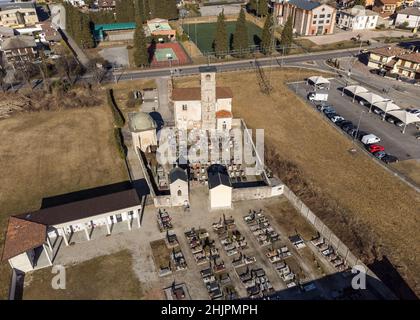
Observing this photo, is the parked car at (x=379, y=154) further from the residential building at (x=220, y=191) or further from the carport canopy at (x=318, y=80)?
the carport canopy at (x=318, y=80)

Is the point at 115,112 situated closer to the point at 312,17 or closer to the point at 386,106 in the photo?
the point at 386,106

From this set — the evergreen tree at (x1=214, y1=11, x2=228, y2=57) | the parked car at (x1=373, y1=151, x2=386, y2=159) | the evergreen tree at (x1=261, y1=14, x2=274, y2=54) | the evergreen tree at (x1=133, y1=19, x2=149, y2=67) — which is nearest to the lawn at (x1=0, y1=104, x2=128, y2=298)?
the evergreen tree at (x1=133, y1=19, x2=149, y2=67)

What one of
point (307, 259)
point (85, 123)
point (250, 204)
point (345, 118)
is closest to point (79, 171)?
point (85, 123)

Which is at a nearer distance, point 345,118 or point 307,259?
point 307,259

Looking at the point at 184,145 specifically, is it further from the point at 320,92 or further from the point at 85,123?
the point at 320,92

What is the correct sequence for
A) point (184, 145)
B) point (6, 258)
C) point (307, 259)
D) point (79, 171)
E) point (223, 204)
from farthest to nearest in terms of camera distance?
1. point (184, 145)
2. point (79, 171)
3. point (223, 204)
4. point (307, 259)
5. point (6, 258)

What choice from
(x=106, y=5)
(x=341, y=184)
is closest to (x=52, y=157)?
(x=341, y=184)
